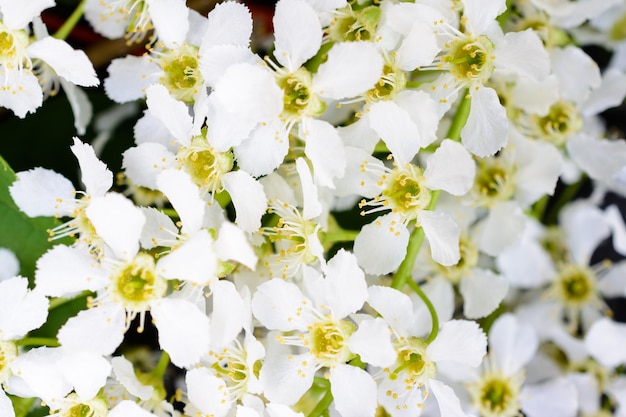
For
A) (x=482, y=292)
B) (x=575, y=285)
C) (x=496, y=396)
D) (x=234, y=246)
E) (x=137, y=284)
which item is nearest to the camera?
(x=234, y=246)

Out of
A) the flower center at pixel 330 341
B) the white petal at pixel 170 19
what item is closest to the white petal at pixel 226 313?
the flower center at pixel 330 341

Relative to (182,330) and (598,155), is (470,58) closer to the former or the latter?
(598,155)

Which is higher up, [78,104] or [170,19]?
[170,19]

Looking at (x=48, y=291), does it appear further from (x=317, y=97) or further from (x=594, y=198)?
(x=594, y=198)

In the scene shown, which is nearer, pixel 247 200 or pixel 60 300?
pixel 247 200

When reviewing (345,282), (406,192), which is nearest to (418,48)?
(406,192)

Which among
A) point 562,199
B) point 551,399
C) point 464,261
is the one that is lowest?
point 551,399

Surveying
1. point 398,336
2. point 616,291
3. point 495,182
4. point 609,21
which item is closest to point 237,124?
point 398,336
